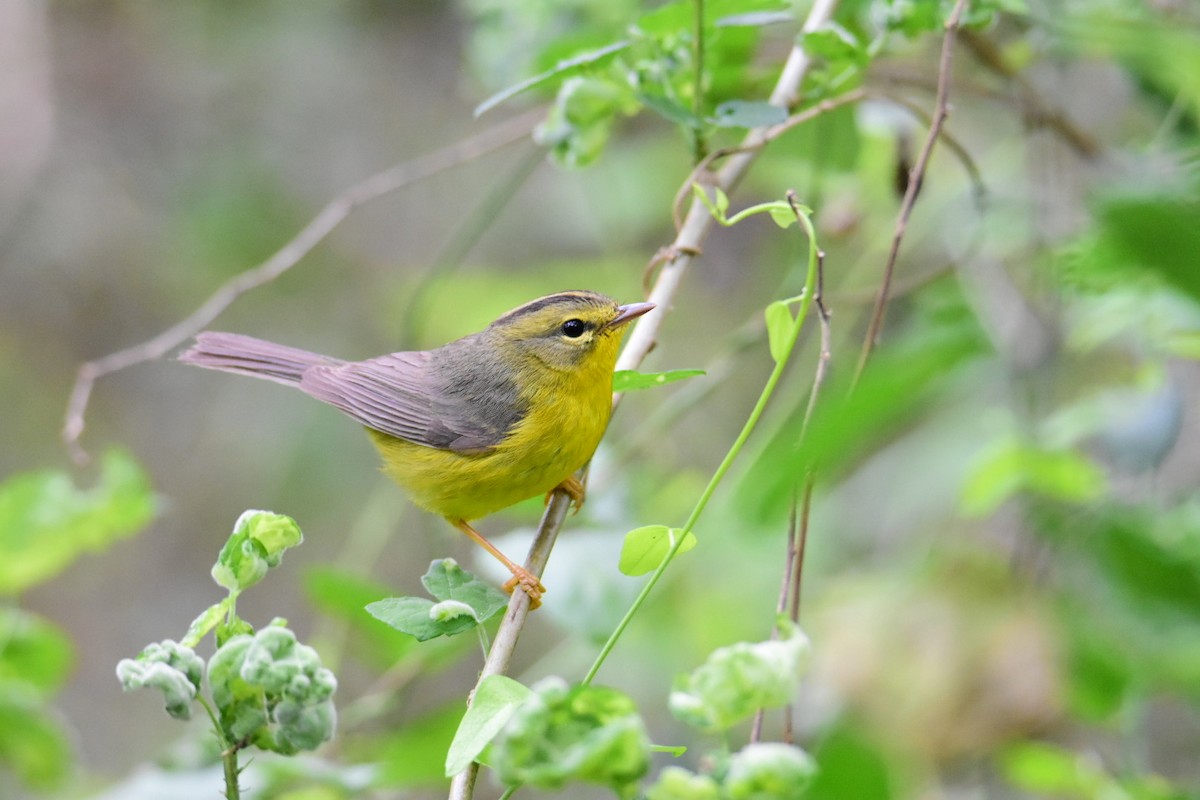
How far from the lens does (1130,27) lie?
4.27ft

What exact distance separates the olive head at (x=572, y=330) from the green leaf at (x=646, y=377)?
1245mm

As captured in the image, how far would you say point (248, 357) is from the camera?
13.1 feet

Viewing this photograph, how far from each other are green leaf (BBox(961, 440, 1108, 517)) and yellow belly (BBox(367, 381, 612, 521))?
1035mm

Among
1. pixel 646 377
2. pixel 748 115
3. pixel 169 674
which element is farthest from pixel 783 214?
pixel 169 674

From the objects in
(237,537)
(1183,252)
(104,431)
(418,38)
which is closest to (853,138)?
(237,537)

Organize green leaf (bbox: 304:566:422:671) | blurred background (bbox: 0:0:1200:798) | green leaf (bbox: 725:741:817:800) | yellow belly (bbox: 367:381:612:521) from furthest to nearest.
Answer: yellow belly (bbox: 367:381:612:521), green leaf (bbox: 304:566:422:671), blurred background (bbox: 0:0:1200:798), green leaf (bbox: 725:741:817:800)

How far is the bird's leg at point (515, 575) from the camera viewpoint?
7.95 ft

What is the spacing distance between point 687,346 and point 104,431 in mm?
4539

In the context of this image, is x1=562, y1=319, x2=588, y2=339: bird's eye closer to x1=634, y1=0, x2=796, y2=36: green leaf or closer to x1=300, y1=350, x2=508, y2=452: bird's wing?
x1=300, y1=350, x2=508, y2=452: bird's wing

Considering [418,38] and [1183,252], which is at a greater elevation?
[418,38]

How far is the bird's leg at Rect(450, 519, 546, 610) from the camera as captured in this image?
2.42 metres

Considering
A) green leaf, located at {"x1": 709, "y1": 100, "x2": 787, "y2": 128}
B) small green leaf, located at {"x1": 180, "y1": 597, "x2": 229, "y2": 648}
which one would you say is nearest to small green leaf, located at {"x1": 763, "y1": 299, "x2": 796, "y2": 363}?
small green leaf, located at {"x1": 180, "y1": 597, "x2": 229, "y2": 648}

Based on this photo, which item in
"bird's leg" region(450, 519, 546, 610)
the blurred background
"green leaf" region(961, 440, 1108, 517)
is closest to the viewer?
the blurred background

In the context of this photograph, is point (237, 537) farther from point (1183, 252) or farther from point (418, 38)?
point (418, 38)
